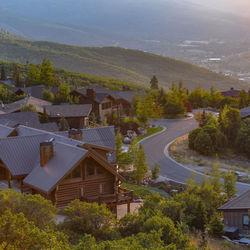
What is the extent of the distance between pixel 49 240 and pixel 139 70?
171740 mm

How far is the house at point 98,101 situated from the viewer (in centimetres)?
6512

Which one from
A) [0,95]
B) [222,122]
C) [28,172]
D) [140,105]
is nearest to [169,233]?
[28,172]

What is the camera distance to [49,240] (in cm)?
1242

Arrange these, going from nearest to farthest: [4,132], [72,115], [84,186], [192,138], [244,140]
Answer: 1. [84,186]
2. [4,132]
3. [192,138]
4. [244,140]
5. [72,115]

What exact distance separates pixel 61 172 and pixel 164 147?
30.7 m

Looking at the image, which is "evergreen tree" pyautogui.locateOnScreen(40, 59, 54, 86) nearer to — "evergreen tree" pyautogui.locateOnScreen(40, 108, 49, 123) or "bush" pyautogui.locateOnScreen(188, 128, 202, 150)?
"evergreen tree" pyautogui.locateOnScreen(40, 108, 49, 123)

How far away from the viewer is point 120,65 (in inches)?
7288

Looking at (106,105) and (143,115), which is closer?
(143,115)

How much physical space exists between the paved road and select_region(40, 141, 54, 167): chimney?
1825 cm

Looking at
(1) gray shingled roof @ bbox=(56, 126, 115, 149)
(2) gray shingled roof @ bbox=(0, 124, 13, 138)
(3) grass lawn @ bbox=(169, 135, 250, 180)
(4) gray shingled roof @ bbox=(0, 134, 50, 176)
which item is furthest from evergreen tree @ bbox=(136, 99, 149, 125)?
(4) gray shingled roof @ bbox=(0, 134, 50, 176)

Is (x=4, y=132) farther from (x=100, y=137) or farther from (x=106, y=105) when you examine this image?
(x=106, y=105)

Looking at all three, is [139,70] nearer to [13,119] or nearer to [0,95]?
[0,95]

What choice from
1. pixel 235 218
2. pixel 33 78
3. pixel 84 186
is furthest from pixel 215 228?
pixel 33 78

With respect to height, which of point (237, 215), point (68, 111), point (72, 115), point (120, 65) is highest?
point (120, 65)
